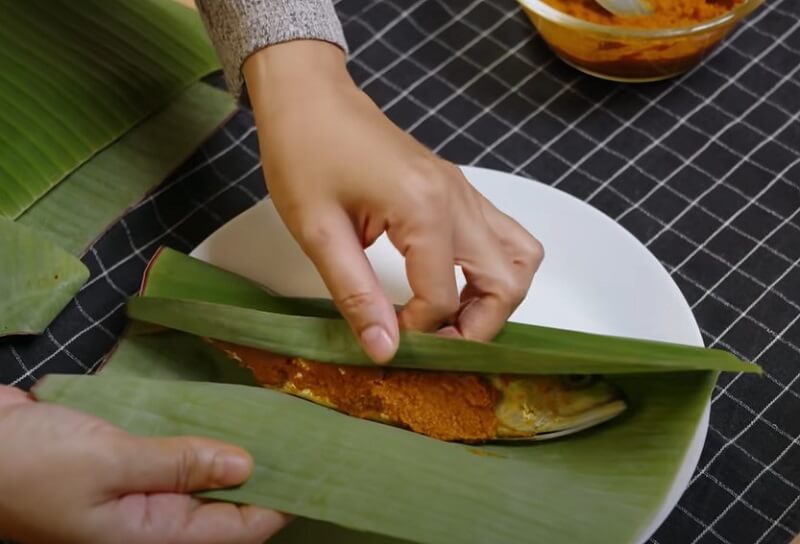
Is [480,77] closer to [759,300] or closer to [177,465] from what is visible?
[759,300]

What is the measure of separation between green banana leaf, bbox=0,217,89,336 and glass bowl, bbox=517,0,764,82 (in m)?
0.64

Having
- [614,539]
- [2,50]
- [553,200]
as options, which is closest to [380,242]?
[553,200]

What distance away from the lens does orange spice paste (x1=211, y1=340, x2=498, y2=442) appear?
0.81 m

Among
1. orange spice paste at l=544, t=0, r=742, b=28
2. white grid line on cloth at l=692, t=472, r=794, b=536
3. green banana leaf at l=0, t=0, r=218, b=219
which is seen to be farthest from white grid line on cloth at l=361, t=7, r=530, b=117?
white grid line on cloth at l=692, t=472, r=794, b=536

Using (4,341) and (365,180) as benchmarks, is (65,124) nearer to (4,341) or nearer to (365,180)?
(4,341)

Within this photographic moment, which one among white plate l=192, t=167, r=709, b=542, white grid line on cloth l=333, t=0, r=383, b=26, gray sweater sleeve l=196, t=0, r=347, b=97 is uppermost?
gray sweater sleeve l=196, t=0, r=347, b=97

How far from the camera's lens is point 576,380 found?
0.81 m

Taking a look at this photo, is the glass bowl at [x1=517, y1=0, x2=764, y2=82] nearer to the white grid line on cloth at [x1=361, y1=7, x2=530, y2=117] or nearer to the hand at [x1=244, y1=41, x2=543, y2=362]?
the white grid line on cloth at [x1=361, y1=7, x2=530, y2=117]

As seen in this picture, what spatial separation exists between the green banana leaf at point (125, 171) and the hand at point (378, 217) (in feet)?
1.14

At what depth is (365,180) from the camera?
31.4 inches

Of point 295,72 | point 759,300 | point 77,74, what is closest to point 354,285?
point 295,72

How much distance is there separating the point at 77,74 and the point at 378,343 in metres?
0.65

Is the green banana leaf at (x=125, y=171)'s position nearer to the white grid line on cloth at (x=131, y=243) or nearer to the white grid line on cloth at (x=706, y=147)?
the white grid line on cloth at (x=131, y=243)

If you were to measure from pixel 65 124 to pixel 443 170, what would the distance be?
1.84 ft
